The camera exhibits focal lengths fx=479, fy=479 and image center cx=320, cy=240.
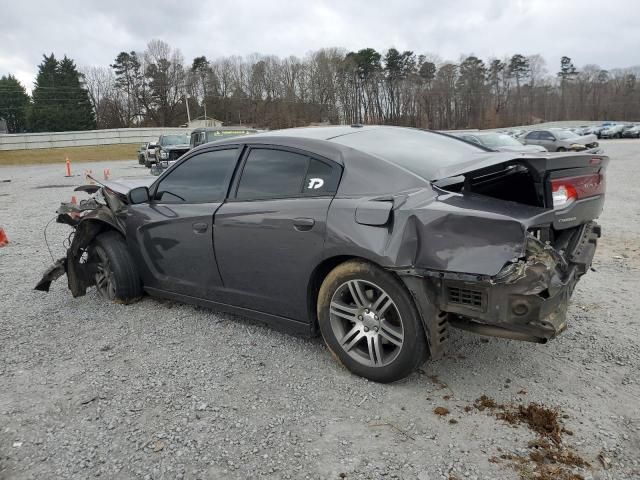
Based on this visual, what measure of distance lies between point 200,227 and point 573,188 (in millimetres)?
2683

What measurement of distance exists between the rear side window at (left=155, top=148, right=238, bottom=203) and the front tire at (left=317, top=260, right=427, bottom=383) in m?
1.29

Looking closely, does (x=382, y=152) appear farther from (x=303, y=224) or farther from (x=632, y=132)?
(x=632, y=132)

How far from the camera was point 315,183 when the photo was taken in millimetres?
3277

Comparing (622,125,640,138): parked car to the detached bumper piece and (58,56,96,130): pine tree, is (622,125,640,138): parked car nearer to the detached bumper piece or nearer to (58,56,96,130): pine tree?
the detached bumper piece

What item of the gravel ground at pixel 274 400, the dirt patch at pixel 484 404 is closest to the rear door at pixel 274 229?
the gravel ground at pixel 274 400

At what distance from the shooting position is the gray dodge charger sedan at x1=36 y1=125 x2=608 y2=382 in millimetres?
2590

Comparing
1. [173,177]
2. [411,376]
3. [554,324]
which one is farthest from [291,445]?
[173,177]

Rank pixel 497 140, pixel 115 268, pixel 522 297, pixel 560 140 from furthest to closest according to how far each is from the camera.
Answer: pixel 560 140 < pixel 497 140 < pixel 115 268 < pixel 522 297

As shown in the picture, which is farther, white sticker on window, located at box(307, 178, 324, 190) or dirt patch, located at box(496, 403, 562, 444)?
white sticker on window, located at box(307, 178, 324, 190)

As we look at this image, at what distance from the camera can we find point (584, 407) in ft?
9.06

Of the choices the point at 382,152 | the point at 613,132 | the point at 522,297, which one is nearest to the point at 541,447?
the point at 522,297

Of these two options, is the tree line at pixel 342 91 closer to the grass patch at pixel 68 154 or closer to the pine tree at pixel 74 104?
the pine tree at pixel 74 104

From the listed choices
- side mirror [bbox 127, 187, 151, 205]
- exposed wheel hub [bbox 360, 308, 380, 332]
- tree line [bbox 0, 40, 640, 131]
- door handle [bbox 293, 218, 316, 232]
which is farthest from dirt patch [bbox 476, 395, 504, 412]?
tree line [bbox 0, 40, 640, 131]

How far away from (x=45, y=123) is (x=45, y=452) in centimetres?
9142
